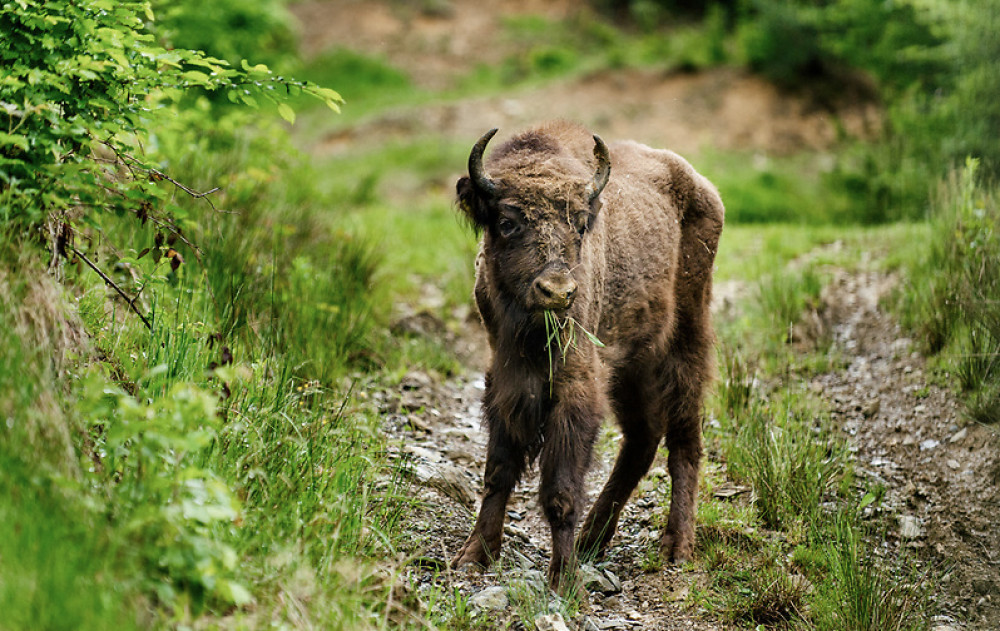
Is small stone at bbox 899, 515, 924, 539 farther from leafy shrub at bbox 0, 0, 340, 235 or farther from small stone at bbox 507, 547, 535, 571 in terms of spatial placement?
leafy shrub at bbox 0, 0, 340, 235

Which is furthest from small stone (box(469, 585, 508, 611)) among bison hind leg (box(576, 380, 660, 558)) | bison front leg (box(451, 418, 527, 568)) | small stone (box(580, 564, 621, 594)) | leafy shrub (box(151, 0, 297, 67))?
leafy shrub (box(151, 0, 297, 67))

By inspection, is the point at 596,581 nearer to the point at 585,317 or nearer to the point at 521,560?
the point at 521,560

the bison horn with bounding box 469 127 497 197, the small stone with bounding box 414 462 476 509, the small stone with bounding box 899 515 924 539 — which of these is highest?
the bison horn with bounding box 469 127 497 197

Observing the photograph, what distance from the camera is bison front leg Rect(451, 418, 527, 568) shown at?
5043mm

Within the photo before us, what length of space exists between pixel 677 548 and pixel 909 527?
1487 mm

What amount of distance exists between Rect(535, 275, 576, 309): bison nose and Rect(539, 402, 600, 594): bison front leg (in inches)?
27.8

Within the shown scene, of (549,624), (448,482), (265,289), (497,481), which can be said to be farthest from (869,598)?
(265,289)

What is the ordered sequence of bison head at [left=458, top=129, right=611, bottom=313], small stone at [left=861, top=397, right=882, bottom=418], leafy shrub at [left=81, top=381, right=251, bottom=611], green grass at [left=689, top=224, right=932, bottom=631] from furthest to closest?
small stone at [left=861, top=397, right=882, bottom=418] < bison head at [left=458, top=129, right=611, bottom=313] < green grass at [left=689, top=224, right=932, bottom=631] < leafy shrub at [left=81, top=381, right=251, bottom=611]

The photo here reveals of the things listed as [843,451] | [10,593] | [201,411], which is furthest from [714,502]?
[10,593]

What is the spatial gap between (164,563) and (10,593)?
0.50 meters

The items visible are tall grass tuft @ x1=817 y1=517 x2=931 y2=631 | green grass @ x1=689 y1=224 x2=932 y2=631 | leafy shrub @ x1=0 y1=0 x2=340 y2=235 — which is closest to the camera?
leafy shrub @ x1=0 y1=0 x2=340 y2=235

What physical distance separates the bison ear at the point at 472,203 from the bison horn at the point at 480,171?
6 centimetres

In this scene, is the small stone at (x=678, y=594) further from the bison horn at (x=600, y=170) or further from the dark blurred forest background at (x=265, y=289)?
the bison horn at (x=600, y=170)

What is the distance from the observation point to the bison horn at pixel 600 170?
5.05m
